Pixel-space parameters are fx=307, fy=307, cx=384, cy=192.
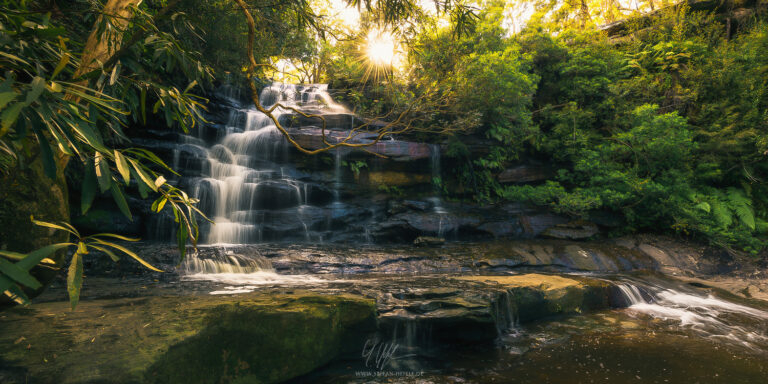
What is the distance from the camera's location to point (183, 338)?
2234 mm

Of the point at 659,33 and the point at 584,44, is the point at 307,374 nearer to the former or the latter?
the point at 584,44

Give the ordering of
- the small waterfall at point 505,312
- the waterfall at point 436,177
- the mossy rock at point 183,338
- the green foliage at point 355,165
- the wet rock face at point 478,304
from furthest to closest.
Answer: the waterfall at point 436,177 → the green foliage at point 355,165 → the small waterfall at point 505,312 → the wet rock face at point 478,304 → the mossy rock at point 183,338

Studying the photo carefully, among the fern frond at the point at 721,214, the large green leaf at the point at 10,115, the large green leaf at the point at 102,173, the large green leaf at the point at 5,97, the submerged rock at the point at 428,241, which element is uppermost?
the large green leaf at the point at 5,97

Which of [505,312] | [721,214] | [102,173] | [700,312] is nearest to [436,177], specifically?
[505,312]

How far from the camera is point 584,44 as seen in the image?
40.8ft

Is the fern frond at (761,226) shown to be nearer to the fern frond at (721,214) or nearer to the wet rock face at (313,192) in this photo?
the fern frond at (721,214)

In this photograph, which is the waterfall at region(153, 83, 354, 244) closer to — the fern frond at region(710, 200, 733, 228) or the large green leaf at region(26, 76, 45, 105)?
the large green leaf at region(26, 76, 45, 105)

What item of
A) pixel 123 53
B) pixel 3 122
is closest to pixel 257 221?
pixel 123 53

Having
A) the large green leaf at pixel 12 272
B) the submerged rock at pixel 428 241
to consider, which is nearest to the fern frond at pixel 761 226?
the submerged rock at pixel 428 241

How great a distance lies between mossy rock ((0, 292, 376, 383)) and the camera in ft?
6.24

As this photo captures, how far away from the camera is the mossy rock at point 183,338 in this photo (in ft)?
6.24

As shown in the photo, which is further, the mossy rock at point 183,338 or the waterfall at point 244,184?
the waterfall at point 244,184

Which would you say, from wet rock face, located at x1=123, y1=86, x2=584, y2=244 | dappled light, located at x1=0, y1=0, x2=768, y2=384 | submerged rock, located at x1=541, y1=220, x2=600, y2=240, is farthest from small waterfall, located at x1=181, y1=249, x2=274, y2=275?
submerged rock, located at x1=541, y1=220, x2=600, y2=240

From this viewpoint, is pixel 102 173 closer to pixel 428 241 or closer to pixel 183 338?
pixel 183 338
